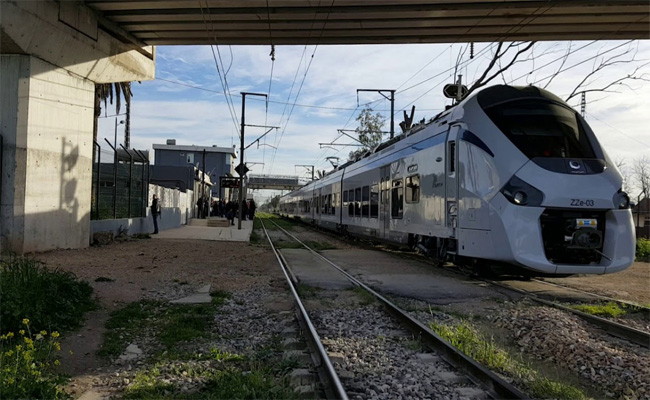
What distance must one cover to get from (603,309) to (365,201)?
1168 centimetres

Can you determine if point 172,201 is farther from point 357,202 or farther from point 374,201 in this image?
point 374,201

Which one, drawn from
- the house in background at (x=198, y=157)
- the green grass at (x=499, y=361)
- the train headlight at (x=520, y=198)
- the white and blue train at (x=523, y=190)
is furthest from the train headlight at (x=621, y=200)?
the house in background at (x=198, y=157)

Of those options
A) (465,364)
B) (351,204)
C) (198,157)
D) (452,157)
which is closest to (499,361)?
(465,364)

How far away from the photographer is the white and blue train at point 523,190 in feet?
26.6

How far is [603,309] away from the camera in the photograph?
7.72m

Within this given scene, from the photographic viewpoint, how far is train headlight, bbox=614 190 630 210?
27.1 feet

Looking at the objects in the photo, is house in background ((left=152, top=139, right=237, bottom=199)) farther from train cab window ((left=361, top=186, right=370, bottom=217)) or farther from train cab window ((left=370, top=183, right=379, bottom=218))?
train cab window ((left=370, top=183, right=379, bottom=218))

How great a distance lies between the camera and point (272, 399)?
163 inches

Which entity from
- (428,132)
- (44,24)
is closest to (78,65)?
(44,24)

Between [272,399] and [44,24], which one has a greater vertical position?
[44,24]

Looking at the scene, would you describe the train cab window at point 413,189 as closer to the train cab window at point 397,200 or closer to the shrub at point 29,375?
the train cab window at point 397,200

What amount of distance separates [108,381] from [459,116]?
7638 mm

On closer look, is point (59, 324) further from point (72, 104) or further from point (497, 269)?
point (72, 104)

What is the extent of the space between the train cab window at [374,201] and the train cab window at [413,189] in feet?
11.5
